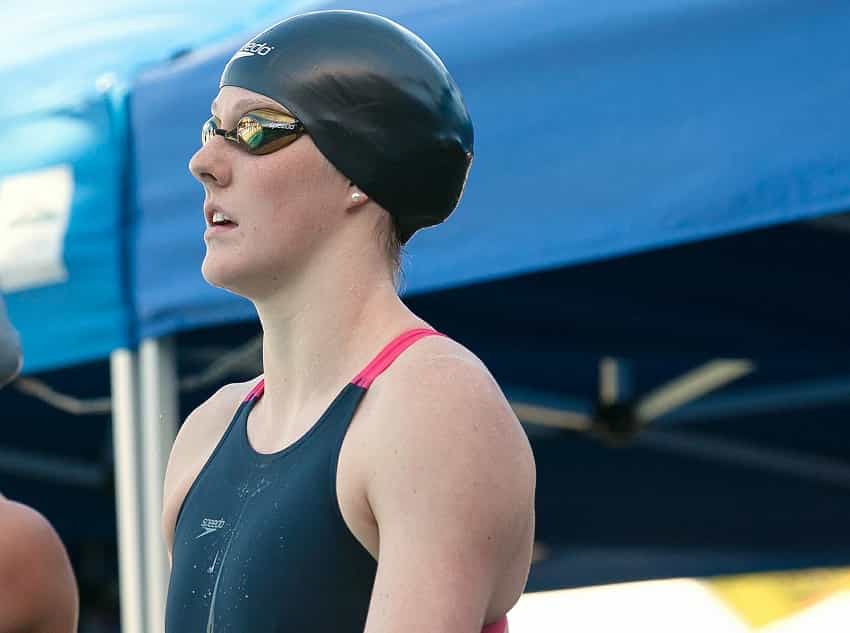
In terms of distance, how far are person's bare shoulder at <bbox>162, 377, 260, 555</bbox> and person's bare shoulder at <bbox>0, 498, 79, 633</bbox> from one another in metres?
0.60

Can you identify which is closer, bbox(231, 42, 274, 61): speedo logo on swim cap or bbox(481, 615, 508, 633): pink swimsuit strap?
bbox(481, 615, 508, 633): pink swimsuit strap

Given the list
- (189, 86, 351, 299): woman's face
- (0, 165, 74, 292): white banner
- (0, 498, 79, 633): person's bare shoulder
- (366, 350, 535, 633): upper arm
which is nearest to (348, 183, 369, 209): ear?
(189, 86, 351, 299): woman's face

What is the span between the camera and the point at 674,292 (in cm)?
430

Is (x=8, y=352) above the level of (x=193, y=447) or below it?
below

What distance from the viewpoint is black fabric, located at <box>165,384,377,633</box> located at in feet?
5.53

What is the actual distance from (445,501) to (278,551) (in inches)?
8.2

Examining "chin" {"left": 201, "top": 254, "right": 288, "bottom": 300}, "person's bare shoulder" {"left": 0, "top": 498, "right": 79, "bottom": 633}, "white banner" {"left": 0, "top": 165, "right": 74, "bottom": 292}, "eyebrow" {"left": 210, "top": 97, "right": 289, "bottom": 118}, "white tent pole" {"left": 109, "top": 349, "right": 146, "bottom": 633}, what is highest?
"eyebrow" {"left": 210, "top": 97, "right": 289, "bottom": 118}

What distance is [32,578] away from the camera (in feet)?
8.46

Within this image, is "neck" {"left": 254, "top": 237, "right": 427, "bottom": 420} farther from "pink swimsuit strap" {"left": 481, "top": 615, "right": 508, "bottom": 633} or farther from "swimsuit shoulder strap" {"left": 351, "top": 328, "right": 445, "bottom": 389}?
"pink swimsuit strap" {"left": 481, "top": 615, "right": 508, "bottom": 633}

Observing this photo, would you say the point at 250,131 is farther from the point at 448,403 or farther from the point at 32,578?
the point at 32,578

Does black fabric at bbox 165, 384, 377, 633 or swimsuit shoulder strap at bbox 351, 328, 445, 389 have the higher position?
swimsuit shoulder strap at bbox 351, 328, 445, 389

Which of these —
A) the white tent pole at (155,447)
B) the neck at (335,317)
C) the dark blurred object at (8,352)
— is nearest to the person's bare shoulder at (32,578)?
the dark blurred object at (8,352)

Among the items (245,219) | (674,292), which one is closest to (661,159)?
(674,292)

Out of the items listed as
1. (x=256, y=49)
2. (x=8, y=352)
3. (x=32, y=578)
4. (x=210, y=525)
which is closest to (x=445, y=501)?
(x=210, y=525)
